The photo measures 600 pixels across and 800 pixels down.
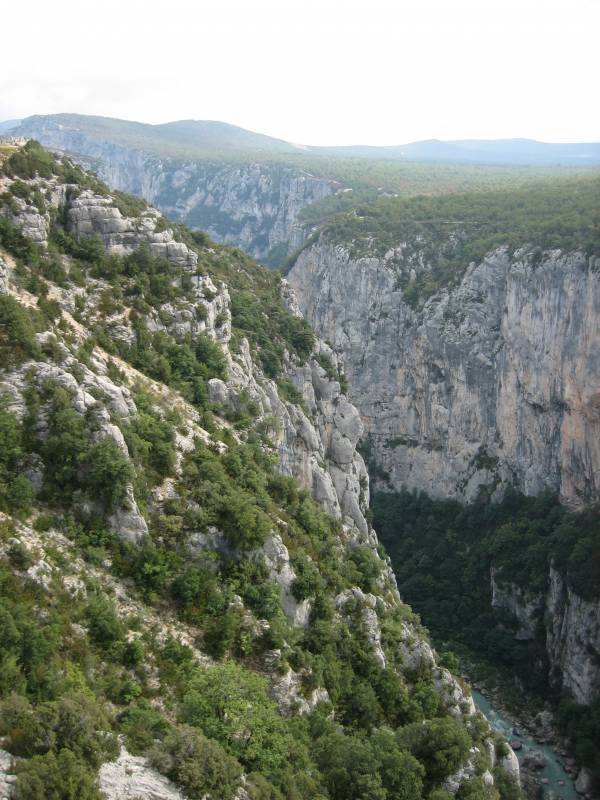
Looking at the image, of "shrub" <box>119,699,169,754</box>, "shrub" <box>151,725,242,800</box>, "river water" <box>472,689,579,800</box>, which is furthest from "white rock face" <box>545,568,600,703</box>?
"shrub" <box>119,699,169,754</box>

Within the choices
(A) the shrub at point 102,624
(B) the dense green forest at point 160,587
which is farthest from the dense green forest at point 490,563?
(A) the shrub at point 102,624

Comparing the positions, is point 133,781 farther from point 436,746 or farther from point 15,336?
point 15,336

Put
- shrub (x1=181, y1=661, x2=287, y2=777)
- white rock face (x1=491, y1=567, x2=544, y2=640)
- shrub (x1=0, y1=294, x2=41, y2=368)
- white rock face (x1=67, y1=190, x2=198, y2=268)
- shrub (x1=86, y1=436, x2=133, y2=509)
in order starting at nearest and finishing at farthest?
shrub (x1=181, y1=661, x2=287, y2=777) → shrub (x1=86, y1=436, x2=133, y2=509) → shrub (x1=0, y1=294, x2=41, y2=368) → white rock face (x1=67, y1=190, x2=198, y2=268) → white rock face (x1=491, y1=567, x2=544, y2=640)

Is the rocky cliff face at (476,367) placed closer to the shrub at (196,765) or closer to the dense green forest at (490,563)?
the dense green forest at (490,563)

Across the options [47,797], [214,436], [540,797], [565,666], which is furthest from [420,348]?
[47,797]

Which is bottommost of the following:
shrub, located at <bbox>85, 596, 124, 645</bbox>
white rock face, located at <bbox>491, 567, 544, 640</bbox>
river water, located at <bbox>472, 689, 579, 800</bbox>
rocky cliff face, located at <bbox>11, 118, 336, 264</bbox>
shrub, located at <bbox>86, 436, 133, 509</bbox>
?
river water, located at <bbox>472, 689, 579, 800</bbox>

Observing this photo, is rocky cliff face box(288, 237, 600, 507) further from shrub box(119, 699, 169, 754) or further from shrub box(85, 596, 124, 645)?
shrub box(119, 699, 169, 754)

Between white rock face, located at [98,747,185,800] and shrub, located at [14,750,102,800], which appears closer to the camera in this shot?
shrub, located at [14,750,102,800]
